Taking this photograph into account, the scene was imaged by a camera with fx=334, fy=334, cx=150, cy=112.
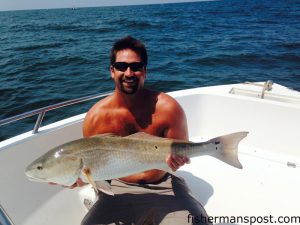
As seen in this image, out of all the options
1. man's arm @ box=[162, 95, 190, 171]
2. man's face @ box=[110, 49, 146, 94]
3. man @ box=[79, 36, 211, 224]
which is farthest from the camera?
man's arm @ box=[162, 95, 190, 171]

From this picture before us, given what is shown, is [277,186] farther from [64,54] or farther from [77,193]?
[64,54]

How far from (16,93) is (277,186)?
9556 millimetres

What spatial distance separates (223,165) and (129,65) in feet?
6.54

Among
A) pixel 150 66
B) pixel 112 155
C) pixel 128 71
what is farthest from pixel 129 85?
pixel 150 66

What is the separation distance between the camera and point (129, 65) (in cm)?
271

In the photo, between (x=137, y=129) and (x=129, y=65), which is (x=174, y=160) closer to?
(x=137, y=129)

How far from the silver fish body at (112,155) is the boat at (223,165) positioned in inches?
22.4

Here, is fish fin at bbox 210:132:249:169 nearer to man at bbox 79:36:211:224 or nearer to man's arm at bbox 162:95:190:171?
man at bbox 79:36:211:224

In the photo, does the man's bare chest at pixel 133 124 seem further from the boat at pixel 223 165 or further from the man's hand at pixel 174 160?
the boat at pixel 223 165

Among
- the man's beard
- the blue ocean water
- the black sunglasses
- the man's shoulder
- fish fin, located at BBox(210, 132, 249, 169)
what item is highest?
the black sunglasses

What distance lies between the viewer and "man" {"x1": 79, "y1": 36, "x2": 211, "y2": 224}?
101 inches

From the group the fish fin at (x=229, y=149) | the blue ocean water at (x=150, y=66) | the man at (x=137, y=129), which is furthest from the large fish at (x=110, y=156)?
the blue ocean water at (x=150, y=66)

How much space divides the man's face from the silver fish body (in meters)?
0.55

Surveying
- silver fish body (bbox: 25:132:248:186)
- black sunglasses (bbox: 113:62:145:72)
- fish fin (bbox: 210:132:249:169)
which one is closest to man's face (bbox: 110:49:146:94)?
black sunglasses (bbox: 113:62:145:72)
